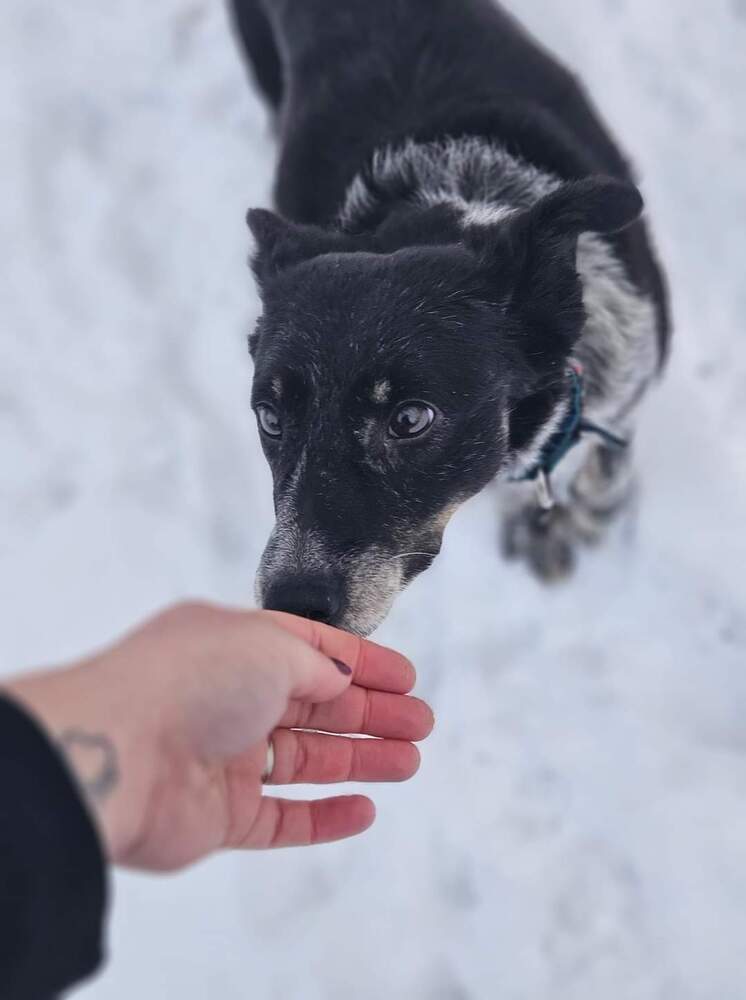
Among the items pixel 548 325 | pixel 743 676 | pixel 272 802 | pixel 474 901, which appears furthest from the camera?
pixel 743 676

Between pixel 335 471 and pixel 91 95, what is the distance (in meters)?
3.36

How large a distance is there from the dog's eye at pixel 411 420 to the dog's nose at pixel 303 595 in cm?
38

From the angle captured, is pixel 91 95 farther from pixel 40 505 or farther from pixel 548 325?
pixel 548 325

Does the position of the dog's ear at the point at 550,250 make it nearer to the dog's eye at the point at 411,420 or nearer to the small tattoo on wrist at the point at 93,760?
the dog's eye at the point at 411,420

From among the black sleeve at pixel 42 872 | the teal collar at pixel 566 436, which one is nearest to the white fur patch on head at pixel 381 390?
the teal collar at pixel 566 436

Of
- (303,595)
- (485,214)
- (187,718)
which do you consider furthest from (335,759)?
(485,214)

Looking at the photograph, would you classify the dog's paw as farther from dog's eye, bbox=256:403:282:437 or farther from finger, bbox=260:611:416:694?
dog's eye, bbox=256:403:282:437

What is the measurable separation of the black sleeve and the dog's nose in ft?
2.68

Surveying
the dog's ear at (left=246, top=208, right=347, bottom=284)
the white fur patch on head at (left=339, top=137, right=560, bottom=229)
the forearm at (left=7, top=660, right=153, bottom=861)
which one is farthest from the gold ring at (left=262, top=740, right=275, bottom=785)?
the white fur patch on head at (left=339, top=137, right=560, bottom=229)

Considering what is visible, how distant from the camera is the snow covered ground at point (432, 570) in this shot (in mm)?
2793

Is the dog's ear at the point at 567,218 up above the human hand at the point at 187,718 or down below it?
above

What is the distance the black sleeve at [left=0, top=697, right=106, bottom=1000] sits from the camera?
4.03ft

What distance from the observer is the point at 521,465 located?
266 cm

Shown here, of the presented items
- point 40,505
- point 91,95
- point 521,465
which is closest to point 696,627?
point 521,465
